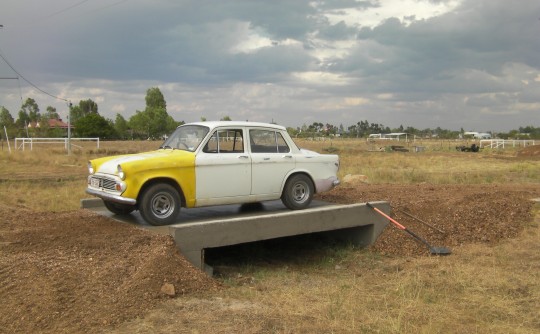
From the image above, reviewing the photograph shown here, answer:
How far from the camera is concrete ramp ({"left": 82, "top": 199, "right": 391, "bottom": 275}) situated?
24.5 feet

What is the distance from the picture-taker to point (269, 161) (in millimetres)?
8766

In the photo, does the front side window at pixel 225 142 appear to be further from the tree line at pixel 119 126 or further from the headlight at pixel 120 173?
the tree line at pixel 119 126

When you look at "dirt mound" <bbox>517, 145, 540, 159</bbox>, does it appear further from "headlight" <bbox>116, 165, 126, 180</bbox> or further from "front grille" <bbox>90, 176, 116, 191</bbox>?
"headlight" <bbox>116, 165, 126, 180</bbox>

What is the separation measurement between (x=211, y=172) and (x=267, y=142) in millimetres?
1379

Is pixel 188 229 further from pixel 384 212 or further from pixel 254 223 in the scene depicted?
pixel 384 212

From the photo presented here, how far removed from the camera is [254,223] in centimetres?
815

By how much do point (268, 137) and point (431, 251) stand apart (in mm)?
3731

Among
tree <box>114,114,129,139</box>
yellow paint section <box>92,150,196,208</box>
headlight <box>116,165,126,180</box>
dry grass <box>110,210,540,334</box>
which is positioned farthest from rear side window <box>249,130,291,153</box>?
tree <box>114,114,129,139</box>

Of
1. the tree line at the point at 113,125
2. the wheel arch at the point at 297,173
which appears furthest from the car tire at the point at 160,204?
the tree line at the point at 113,125

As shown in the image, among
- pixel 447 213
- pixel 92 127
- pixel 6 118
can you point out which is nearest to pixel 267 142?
pixel 447 213

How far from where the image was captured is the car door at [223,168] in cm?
800

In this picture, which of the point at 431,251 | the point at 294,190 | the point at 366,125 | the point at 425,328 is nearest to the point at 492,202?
the point at 431,251

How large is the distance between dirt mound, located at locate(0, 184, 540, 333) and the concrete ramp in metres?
0.26

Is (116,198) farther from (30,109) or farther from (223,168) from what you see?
(30,109)
